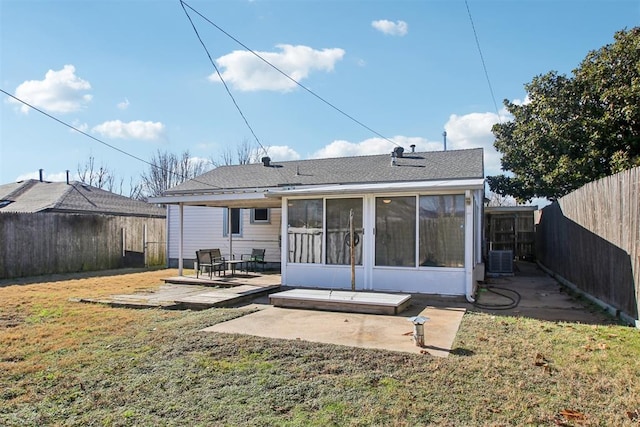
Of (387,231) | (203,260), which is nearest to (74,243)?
(203,260)

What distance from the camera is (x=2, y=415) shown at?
3.19m

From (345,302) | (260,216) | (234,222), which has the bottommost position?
(345,302)

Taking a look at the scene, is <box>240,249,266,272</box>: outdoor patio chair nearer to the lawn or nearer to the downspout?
the downspout

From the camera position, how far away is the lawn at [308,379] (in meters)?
3.08

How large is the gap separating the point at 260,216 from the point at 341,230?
223 inches

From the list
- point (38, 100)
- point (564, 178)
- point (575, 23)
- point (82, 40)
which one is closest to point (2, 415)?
point (82, 40)

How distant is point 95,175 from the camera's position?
3562 centimetres

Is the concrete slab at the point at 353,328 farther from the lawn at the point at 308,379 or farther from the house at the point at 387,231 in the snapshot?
the house at the point at 387,231

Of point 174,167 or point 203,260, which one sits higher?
point 174,167

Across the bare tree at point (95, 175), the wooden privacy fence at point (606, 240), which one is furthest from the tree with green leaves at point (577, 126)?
the bare tree at point (95, 175)

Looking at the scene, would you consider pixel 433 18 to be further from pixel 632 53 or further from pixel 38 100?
pixel 38 100

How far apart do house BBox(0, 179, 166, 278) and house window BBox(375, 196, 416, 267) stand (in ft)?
34.4

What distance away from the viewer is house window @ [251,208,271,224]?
13.8 m

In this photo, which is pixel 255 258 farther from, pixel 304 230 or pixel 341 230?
pixel 341 230
